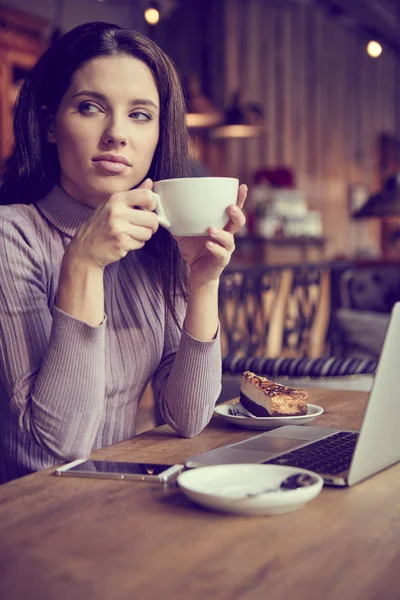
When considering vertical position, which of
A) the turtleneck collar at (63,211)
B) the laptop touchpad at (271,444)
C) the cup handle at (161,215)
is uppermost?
the turtleneck collar at (63,211)

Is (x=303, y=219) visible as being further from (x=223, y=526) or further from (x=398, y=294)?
(x=223, y=526)

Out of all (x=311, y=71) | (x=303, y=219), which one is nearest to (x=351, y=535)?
(x=303, y=219)

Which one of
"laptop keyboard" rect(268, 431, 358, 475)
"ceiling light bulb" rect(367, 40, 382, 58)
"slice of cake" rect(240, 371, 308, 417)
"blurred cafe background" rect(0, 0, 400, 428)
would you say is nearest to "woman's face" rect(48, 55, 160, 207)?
"slice of cake" rect(240, 371, 308, 417)

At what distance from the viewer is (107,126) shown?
132 centimetres

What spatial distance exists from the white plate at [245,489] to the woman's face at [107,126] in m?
0.60

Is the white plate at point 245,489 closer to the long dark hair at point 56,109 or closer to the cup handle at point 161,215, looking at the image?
the cup handle at point 161,215

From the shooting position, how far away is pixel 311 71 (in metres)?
10.7

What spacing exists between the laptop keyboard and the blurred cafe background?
184 centimetres

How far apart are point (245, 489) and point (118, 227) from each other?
1.28 ft

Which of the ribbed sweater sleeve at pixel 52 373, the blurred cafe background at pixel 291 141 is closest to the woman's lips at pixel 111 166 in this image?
the ribbed sweater sleeve at pixel 52 373

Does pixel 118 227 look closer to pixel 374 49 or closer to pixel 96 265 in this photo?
pixel 96 265

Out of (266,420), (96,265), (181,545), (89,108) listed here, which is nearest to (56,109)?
(89,108)

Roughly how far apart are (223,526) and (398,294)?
4582 millimetres

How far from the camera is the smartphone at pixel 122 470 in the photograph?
987 millimetres
